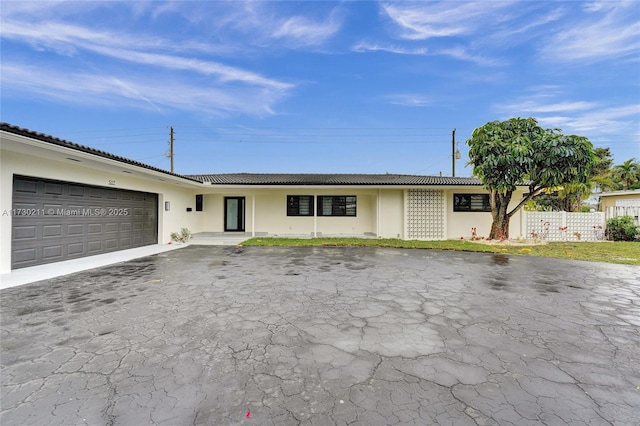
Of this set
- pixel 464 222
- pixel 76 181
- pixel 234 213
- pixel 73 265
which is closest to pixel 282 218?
pixel 234 213

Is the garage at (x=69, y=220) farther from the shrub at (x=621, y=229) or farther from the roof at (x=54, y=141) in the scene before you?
the shrub at (x=621, y=229)

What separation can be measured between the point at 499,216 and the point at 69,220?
52.7ft

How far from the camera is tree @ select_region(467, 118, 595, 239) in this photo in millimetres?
11047

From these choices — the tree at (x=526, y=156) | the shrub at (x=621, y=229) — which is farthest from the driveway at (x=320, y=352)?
the shrub at (x=621, y=229)

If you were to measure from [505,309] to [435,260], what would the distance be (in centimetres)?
436

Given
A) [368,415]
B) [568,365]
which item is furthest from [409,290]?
[368,415]

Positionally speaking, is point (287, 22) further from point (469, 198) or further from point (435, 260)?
point (469, 198)

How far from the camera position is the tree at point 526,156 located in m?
11.0

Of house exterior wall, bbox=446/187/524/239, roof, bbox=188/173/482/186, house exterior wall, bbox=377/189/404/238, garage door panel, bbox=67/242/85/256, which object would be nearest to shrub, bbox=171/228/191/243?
roof, bbox=188/173/482/186

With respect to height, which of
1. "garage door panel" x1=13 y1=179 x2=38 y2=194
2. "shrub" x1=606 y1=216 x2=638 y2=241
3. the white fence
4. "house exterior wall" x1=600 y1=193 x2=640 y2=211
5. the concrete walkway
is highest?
"house exterior wall" x1=600 y1=193 x2=640 y2=211

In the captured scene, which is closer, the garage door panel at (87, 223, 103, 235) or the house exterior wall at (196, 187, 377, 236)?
the garage door panel at (87, 223, 103, 235)

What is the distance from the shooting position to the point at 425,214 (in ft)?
45.9

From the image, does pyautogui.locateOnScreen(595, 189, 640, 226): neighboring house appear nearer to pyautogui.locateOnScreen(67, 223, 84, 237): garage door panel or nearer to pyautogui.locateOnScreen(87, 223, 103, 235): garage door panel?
pyautogui.locateOnScreen(87, 223, 103, 235): garage door panel

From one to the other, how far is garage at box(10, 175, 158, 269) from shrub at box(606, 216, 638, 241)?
68.8 feet
